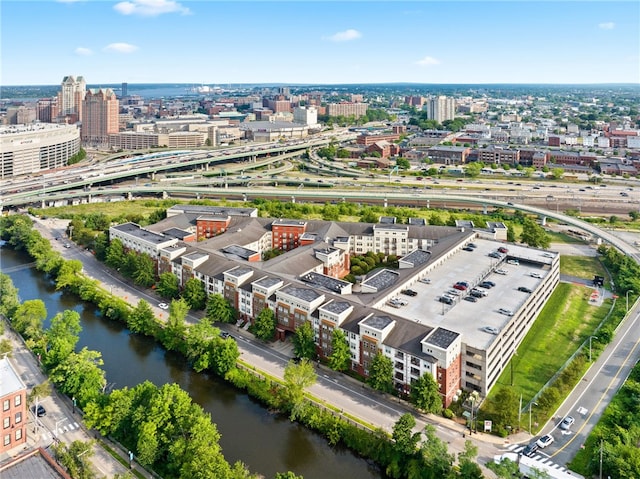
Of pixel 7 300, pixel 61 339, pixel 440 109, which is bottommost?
pixel 61 339

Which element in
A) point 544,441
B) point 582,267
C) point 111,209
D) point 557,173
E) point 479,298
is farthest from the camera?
point 557,173

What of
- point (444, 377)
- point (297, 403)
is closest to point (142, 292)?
point (297, 403)

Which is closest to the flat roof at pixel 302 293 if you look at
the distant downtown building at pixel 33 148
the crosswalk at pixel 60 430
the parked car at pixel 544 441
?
the crosswalk at pixel 60 430

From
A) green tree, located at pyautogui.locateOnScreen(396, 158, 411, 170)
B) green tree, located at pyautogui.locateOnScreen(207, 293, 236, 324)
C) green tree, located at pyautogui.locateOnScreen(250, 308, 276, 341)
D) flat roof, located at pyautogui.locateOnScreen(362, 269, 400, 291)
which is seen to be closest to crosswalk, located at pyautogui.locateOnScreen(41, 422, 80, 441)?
green tree, located at pyautogui.locateOnScreen(250, 308, 276, 341)

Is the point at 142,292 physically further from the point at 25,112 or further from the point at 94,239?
the point at 25,112

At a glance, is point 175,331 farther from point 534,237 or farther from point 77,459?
point 534,237

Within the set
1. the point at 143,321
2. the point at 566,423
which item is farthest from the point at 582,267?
the point at 143,321

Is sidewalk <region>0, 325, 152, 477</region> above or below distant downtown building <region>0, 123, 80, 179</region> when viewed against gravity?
below

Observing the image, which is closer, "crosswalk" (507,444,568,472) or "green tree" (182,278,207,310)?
"crosswalk" (507,444,568,472)

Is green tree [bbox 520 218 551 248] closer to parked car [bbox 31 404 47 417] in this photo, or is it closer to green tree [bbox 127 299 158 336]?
green tree [bbox 127 299 158 336]
